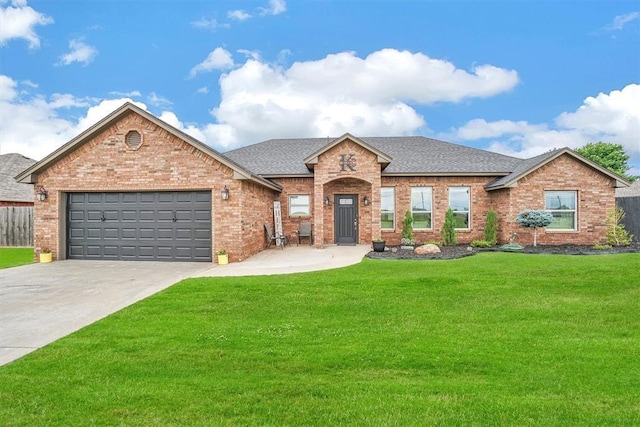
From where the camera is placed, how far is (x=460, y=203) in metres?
16.1

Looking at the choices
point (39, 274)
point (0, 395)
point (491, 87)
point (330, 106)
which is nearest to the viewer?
point (0, 395)

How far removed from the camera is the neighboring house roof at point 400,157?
15844 millimetres

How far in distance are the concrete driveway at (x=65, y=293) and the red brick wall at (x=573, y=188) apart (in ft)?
39.0

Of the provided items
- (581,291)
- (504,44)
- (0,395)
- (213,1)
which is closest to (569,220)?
(504,44)

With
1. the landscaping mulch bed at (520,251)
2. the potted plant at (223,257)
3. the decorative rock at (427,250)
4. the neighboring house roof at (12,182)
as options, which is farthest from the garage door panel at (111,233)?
the neighboring house roof at (12,182)

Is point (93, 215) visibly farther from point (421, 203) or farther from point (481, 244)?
point (481, 244)

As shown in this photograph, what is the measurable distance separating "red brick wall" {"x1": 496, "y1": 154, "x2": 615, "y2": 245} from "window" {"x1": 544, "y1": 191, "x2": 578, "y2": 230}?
205 millimetres

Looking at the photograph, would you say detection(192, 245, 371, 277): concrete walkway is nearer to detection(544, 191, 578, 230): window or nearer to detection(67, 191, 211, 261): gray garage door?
detection(67, 191, 211, 261): gray garage door

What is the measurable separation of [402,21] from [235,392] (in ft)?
53.3

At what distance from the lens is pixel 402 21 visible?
15812 mm

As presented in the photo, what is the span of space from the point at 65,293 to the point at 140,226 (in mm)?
4579

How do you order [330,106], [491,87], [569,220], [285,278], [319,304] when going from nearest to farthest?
[319,304] → [285,278] → [569,220] → [491,87] → [330,106]

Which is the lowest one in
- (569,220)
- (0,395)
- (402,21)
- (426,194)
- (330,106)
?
(0,395)

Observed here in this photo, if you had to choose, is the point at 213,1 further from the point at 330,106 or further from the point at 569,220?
the point at 569,220
